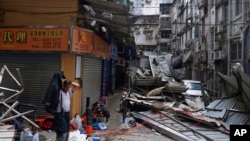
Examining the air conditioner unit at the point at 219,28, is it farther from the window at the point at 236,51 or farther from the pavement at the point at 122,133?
the pavement at the point at 122,133

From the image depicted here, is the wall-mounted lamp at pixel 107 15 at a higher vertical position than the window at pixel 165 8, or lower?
lower

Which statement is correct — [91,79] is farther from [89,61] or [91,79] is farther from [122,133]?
[122,133]

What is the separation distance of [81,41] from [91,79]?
10.6 feet

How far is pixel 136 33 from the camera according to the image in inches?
2228

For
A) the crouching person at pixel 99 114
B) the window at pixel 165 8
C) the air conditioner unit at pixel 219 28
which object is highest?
the window at pixel 165 8

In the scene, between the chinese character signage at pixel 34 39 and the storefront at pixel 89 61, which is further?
the storefront at pixel 89 61

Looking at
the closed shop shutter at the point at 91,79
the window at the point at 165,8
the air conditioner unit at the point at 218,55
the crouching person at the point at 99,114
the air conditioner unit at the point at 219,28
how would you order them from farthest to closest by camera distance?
the window at the point at 165,8
the air conditioner unit at the point at 219,28
the air conditioner unit at the point at 218,55
the closed shop shutter at the point at 91,79
the crouching person at the point at 99,114

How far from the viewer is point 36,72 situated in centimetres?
1089

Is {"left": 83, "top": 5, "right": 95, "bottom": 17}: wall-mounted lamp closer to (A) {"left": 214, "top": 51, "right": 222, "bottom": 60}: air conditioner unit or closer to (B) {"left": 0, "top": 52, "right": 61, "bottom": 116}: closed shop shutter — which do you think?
(B) {"left": 0, "top": 52, "right": 61, "bottom": 116}: closed shop shutter

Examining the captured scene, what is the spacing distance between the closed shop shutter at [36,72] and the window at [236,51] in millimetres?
10886

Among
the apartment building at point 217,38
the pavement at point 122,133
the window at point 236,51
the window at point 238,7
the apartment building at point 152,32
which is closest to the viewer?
the pavement at point 122,133

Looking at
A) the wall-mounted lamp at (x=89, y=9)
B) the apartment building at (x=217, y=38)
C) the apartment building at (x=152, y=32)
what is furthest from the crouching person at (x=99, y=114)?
the apartment building at (x=152, y=32)

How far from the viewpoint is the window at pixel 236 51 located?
1700 cm

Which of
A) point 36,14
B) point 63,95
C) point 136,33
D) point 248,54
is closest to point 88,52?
point 36,14
